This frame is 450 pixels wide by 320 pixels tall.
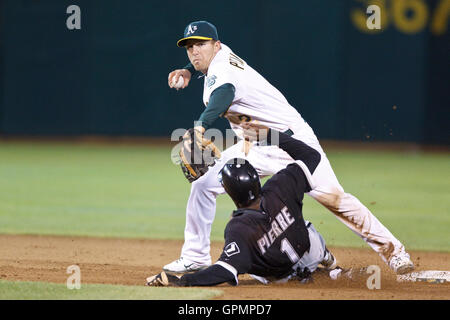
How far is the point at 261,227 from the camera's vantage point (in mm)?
4176

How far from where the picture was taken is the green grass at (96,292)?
3.90 m

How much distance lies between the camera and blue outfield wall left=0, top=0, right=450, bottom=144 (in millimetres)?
15336

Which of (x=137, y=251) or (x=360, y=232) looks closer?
(x=360, y=232)

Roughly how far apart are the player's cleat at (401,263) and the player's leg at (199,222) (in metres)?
1.33

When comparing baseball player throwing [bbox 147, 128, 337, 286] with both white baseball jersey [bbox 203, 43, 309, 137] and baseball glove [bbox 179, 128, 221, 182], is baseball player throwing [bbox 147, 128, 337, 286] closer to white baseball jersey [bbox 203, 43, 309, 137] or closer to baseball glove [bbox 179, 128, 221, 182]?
baseball glove [bbox 179, 128, 221, 182]

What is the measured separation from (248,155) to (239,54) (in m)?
11.5

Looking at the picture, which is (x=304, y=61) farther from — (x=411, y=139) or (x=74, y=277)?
(x=74, y=277)

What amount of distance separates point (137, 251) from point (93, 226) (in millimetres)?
1426

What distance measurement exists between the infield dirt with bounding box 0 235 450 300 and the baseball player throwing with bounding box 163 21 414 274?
30 cm

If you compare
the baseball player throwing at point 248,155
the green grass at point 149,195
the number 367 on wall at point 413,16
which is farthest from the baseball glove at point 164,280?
the number 367 on wall at point 413,16

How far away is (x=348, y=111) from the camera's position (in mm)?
15539

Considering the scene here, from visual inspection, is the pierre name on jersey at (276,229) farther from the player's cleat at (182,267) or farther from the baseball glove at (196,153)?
the player's cleat at (182,267)

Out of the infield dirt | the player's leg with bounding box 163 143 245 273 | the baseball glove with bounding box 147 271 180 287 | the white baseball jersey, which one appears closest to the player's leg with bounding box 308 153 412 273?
the infield dirt
